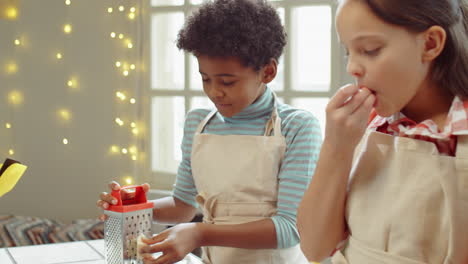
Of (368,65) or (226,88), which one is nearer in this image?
(368,65)

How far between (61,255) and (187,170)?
0.39 metres

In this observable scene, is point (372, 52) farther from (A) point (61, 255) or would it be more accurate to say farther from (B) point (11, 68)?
(B) point (11, 68)

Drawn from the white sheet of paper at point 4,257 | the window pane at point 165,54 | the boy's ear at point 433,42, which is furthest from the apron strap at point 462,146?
the window pane at point 165,54

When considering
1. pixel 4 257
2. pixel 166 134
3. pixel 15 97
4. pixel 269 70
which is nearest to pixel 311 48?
pixel 269 70

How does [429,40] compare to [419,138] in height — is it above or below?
above

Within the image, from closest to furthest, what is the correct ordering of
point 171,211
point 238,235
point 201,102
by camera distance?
point 238,235 → point 171,211 → point 201,102

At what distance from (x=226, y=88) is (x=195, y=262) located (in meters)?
0.42

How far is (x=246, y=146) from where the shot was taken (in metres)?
1.38

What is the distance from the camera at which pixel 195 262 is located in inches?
54.3

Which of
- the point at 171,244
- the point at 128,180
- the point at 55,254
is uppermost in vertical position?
the point at 171,244

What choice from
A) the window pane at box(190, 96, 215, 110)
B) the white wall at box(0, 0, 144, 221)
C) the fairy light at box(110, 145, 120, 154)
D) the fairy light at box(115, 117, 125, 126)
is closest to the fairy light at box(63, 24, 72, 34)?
the white wall at box(0, 0, 144, 221)

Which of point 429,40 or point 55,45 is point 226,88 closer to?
point 429,40

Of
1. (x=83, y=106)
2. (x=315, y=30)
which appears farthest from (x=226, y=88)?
(x=83, y=106)

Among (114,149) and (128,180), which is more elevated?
(114,149)
